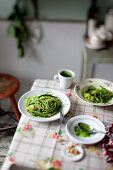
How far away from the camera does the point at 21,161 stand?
2.64ft

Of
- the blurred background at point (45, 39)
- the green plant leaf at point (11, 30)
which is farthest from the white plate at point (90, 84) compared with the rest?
the green plant leaf at point (11, 30)

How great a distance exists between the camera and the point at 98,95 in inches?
45.5

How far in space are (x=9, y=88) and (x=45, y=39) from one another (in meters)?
0.73

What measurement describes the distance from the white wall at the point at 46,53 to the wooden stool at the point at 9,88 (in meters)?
0.41

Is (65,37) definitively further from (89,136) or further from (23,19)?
(89,136)

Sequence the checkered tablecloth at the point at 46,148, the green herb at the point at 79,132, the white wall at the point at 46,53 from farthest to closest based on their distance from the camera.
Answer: the white wall at the point at 46,53, the green herb at the point at 79,132, the checkered tablecloth at the point at 46,148

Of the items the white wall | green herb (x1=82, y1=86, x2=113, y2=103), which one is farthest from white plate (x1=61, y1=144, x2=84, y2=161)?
the white wall

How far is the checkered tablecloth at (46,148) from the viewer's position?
0.79 metres

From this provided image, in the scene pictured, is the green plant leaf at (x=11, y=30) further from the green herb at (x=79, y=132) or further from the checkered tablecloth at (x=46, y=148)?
the green herb at (x=79, y=132)

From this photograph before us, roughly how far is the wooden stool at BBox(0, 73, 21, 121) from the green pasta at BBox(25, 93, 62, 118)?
65 cm

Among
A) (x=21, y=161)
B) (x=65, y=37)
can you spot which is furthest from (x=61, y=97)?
(x=65, y=37)

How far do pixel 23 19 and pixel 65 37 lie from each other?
1.63ft

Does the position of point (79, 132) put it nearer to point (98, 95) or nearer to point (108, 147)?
point (108, 147)

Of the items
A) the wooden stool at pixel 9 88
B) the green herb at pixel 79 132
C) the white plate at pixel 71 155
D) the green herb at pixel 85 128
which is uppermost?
the green herb at pixel 85 128
